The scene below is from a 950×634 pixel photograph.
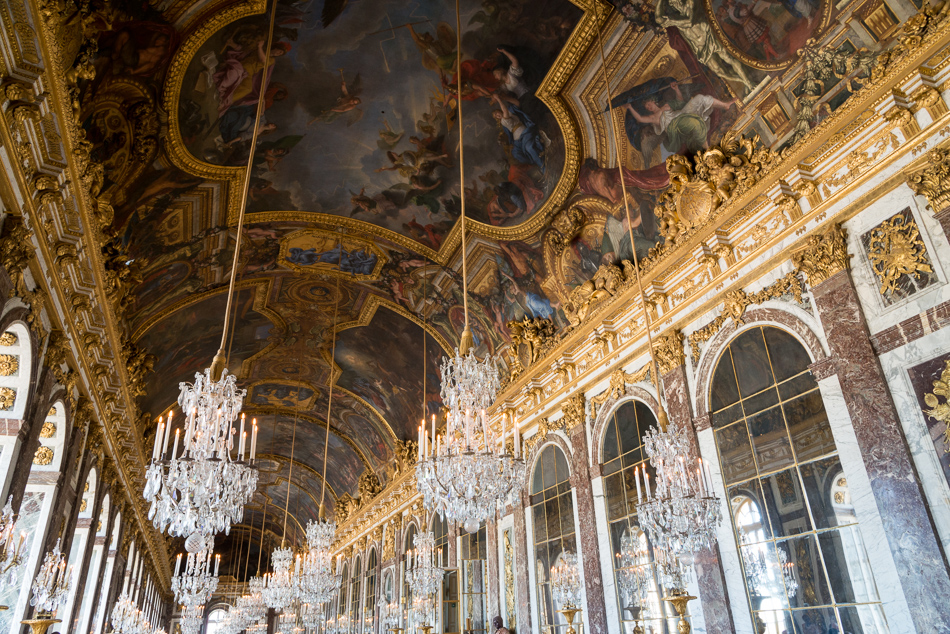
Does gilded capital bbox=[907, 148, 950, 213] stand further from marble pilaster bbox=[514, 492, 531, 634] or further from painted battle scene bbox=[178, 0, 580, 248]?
marble pilaster bbox=[514, 492, 531, 634]

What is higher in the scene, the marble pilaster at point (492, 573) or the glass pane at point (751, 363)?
the glass pane at point (751, 363)

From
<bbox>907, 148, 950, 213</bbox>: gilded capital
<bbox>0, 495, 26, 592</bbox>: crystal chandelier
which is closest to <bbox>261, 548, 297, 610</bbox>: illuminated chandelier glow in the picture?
<bbox>0, 495, 26, 592</bbox>: crystal chandelier

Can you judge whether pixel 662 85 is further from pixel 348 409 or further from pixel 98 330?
pixel 348 409

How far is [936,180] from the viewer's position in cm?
603

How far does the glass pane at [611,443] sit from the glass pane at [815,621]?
4087mm

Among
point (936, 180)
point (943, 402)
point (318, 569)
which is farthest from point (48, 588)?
point (936, 180)

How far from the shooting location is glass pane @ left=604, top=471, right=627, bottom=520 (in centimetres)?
1008

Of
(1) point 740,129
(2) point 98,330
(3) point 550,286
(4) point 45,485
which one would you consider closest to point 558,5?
(1) point 740,129

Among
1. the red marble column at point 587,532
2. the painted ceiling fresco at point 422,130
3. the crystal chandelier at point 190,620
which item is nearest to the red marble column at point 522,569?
the red marble column at point 587,532

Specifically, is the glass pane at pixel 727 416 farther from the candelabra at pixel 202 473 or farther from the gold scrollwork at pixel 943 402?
the candelabra at pixel 202 473

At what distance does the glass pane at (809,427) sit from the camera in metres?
6.82

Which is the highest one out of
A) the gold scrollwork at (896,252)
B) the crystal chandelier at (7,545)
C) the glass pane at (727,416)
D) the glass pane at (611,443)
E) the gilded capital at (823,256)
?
the gilded capital at (823,256)

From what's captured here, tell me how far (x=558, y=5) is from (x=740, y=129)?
324cm

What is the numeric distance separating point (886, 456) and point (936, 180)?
2.76m
